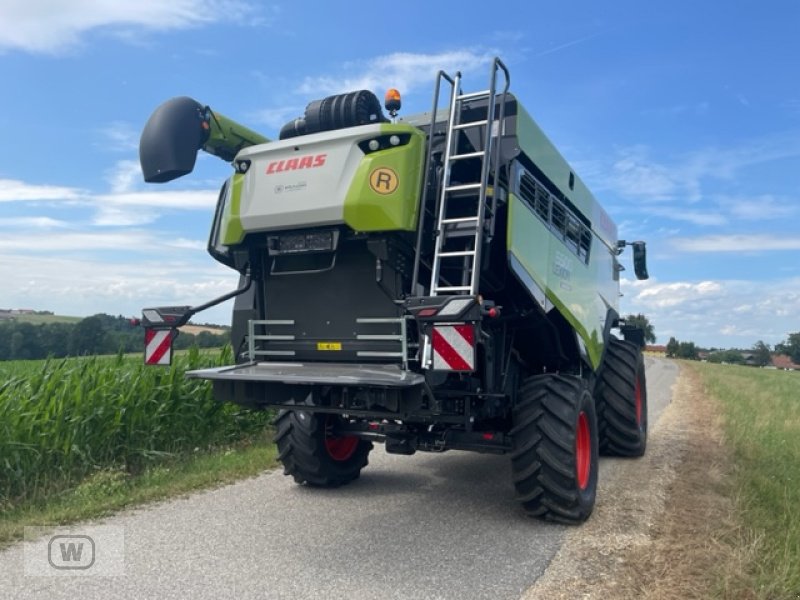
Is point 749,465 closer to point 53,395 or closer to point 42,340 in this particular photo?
point 53,395

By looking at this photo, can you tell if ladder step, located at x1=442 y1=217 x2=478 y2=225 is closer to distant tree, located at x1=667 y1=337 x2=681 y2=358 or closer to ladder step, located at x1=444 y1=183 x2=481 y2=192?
ladder step, located at x1=444 y1=183 x2=481 y2=192

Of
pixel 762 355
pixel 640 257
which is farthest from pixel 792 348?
pixel 640 257

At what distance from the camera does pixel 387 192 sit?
4.53m

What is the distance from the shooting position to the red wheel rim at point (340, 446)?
20.2ft

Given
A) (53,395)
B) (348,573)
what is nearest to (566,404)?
(348,573)

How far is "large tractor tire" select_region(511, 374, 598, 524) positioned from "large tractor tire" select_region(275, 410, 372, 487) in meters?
1.66

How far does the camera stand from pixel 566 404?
16.2ft

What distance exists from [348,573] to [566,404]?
2.07m

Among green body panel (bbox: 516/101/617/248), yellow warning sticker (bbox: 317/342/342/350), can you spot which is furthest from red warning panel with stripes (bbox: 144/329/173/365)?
green body panel (bbox: 516/101/617/248)

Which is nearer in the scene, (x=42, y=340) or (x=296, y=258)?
(x=296, y=258)

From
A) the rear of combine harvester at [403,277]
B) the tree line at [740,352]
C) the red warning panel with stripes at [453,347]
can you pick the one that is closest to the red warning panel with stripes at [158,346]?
the rear of combine harvester at [403,277]

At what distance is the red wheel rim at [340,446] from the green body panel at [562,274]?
2356 millimetres

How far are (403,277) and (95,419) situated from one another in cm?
372

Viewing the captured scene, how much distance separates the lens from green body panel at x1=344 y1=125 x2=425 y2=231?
4516mm
